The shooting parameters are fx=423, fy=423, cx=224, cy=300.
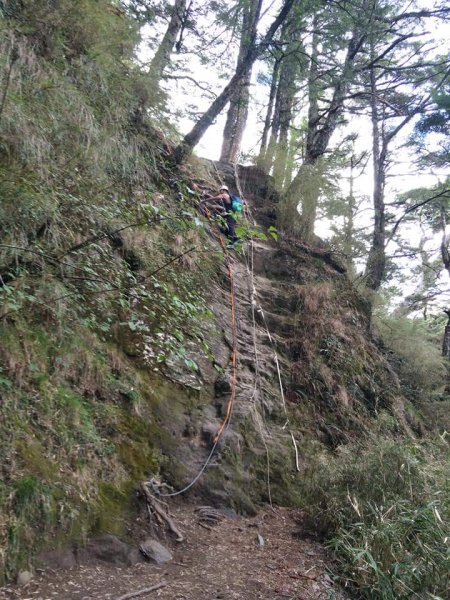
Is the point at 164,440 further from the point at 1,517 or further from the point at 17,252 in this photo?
the point at 17,252

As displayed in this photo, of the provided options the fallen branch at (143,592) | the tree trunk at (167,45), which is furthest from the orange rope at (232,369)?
the tree trunk at (167,45)

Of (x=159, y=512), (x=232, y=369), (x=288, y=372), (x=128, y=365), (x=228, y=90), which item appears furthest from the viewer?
(x=228, y=90)

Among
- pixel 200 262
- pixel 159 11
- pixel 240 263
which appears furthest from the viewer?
pixel 240 263

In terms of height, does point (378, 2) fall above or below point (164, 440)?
above

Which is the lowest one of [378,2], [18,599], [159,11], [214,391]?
[18,599]

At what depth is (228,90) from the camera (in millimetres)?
7023

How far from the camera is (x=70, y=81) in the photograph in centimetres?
468

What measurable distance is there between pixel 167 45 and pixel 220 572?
303 inches

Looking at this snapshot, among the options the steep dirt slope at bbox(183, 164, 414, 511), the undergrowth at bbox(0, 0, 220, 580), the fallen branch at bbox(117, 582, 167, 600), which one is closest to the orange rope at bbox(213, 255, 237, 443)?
the steep dirt slope at bbox(183, 164, 414, 511)

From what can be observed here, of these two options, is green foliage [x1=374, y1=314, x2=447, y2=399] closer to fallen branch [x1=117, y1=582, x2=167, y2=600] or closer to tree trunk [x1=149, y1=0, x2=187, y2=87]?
tree trunk [x1=149, y1=0, x2=187, y2=87]

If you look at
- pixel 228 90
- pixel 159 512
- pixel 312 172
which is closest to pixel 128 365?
pixel 159 512

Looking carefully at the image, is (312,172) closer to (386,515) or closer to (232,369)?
(232,369)

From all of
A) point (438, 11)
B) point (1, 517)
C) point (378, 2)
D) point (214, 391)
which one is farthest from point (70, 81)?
point (438, 11)

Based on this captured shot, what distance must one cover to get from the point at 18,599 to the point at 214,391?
10.0 ft
